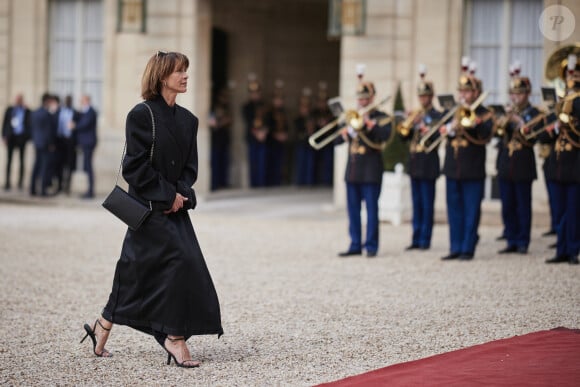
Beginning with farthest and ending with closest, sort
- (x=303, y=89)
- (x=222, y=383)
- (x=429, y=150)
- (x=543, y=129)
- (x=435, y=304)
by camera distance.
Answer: (x=303, y=89) < (x=429, y=150) < (x=543, y=129) < (x=435, y=304) < (x=222, y=383)

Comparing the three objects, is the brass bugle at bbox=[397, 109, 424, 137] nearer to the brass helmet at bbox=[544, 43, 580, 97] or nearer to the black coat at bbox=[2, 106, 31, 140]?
the brass helmet at bbox=[544, 43, 580, 97]

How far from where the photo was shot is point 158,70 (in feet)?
21.3

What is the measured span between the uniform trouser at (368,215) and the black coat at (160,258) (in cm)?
565

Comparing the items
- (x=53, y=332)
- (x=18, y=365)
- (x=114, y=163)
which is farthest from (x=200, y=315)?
(x=114, y=163)

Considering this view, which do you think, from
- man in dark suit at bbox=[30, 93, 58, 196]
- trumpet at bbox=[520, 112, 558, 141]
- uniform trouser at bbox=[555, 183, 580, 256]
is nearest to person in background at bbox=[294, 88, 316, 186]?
man in dark suit at bbox=[30, 93, 58, 196]

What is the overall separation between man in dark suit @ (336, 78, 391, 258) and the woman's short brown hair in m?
5.63

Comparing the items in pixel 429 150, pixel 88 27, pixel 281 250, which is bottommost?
pixel 281 250

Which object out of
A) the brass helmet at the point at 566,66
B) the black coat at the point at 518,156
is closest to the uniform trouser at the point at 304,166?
the black coat at the point at 518,156

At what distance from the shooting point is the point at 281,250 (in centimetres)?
1276

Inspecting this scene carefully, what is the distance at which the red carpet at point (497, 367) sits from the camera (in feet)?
19.6

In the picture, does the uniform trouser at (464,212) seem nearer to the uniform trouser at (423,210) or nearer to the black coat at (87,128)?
the uniform trouser at (423,210)

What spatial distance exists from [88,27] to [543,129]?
36.2 feet

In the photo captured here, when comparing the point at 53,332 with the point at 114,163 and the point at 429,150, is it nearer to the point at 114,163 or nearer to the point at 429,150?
the point at 429,150

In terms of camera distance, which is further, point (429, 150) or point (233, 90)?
point (233, 90)
